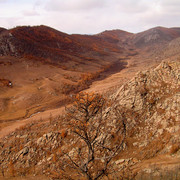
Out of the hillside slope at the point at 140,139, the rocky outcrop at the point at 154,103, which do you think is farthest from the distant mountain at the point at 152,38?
the hillside slope at the point at 140,139

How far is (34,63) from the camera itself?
3145 cm

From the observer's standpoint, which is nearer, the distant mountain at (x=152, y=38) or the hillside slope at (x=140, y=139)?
the hillside slope at (x=140, y=139)

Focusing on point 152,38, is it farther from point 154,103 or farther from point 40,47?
point 154,103

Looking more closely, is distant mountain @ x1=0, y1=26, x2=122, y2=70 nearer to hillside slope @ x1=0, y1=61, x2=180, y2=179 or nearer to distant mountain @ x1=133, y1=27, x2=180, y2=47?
hillside slope @ x1=0, y1=61, x2=180, y2=179

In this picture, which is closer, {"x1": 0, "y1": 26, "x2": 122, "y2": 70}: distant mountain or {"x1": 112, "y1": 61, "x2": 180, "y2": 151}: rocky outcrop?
{"x1": 112, "y1": 61, "x2": 180, "y2": 151}: rocky outcrop

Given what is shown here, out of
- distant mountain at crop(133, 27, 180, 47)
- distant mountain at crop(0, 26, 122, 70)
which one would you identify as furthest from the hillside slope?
distant mountain at crop(133, 27, 180, 47)

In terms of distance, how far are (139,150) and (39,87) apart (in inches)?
744

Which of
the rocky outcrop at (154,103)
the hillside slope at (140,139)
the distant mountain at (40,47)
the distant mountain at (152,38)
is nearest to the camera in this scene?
the hillside slope at (140,139)

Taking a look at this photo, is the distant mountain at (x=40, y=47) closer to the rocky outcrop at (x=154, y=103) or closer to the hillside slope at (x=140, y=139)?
the hillside slope at (x=140, y=139)

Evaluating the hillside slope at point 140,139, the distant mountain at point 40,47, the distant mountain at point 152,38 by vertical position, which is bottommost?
the hillside slope at point 140,139

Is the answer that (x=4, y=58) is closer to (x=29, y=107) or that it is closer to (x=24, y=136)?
(x=29, y=107)

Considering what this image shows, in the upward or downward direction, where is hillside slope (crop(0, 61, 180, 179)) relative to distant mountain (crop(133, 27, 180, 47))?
downward

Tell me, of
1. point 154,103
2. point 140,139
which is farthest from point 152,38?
point 140,139

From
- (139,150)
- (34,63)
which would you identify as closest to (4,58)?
(34,63)
